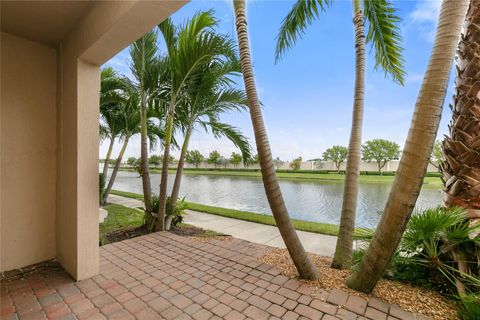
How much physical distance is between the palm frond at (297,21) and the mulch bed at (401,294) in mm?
3766

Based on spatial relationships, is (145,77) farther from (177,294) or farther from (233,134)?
(177,294)

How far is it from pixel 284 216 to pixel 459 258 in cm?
188

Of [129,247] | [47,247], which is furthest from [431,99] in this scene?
[47,247]

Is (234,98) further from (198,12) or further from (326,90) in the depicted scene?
(326,90)

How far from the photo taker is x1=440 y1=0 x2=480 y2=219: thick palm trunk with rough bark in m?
2.63

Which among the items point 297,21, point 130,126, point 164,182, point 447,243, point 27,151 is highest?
point 297,21

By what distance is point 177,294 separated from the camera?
2730 mm

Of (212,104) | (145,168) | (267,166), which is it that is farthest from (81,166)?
(212,104)

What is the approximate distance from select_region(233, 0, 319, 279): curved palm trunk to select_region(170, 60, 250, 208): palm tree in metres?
2.18

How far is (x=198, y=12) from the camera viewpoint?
479cm

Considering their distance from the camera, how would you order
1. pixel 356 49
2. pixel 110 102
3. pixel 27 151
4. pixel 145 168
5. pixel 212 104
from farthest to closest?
pixel 110 102 → pixel 212 104 → pixel 145 168 → pixel 356 49 → pixel 27 151

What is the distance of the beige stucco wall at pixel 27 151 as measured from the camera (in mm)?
3104

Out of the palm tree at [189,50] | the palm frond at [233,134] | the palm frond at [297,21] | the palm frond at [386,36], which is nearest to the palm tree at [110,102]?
the palm tree at [189,50]

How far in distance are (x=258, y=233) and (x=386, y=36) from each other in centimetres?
440
